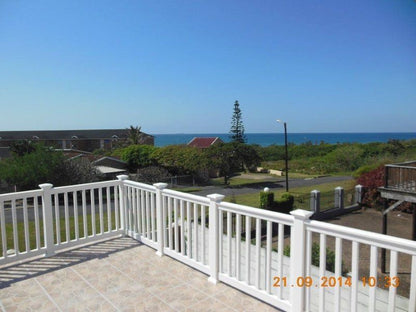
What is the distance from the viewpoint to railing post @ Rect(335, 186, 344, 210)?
42.3 feet

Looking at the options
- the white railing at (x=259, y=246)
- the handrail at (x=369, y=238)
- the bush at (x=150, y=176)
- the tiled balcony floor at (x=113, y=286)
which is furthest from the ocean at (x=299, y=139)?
the handrail at (x=369, y=238)

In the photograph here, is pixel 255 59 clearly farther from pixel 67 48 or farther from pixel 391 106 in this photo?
pixel 67 48

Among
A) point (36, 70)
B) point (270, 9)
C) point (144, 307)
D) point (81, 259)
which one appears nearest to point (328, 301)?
point (144, 307)

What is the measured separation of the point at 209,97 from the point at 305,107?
12.0 meters

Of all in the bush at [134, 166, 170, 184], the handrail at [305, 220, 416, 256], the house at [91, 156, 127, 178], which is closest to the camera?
the handrail at [305, 220, 416, 256]

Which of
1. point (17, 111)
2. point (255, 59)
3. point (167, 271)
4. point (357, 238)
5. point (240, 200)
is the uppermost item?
point (255, 59)

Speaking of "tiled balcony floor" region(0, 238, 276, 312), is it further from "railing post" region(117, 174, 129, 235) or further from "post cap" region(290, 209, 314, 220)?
"post cap" region(290, 209, 314, 220)

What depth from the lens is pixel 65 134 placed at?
150ft

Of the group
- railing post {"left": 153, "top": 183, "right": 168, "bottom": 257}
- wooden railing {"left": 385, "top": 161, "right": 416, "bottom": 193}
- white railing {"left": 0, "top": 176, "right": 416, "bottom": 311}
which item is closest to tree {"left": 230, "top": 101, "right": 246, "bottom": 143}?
wooden railing {"left": 385, "top": 161, "right": 416, "bottom": 193}

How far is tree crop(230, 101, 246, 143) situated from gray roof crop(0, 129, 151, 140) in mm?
21193

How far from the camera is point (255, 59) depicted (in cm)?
2566

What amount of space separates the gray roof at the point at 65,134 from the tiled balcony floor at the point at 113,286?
42.2 m

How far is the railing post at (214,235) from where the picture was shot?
2.68 meters

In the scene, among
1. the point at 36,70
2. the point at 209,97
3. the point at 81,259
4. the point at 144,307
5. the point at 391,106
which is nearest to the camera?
the point at 144,307
